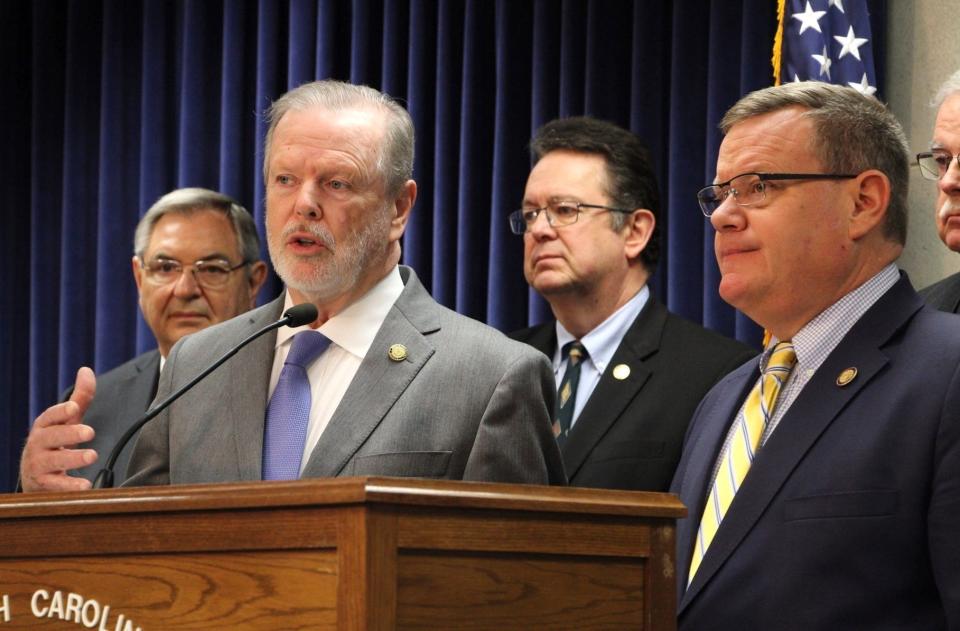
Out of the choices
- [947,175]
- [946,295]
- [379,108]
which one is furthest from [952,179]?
[379,108]

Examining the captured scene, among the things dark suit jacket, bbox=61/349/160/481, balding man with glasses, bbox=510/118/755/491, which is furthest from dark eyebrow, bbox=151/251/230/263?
balding man with glasses, bbox=510/118/755/491

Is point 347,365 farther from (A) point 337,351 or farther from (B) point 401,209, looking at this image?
(B) point 401,209

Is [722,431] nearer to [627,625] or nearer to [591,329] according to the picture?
[627,625]

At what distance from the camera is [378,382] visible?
2.55 metres

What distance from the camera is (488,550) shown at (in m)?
1.73

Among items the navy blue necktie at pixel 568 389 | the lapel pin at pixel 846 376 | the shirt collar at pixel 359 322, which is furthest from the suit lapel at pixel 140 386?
the lapel pin at pixel 846 376

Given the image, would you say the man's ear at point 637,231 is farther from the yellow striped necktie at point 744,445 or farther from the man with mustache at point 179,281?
the yellow striped necktie at point 744,445

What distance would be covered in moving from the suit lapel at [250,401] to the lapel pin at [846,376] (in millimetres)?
997

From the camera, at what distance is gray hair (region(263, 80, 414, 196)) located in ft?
9.39

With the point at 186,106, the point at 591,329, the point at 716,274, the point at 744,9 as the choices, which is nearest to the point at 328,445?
the point at 591,329

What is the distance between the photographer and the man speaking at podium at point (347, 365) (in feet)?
8.20

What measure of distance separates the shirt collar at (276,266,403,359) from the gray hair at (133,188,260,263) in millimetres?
1551

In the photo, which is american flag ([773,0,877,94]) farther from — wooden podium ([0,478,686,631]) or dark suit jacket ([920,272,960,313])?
wooden podium ([0,478,686,631])

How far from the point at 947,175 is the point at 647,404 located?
92cm
